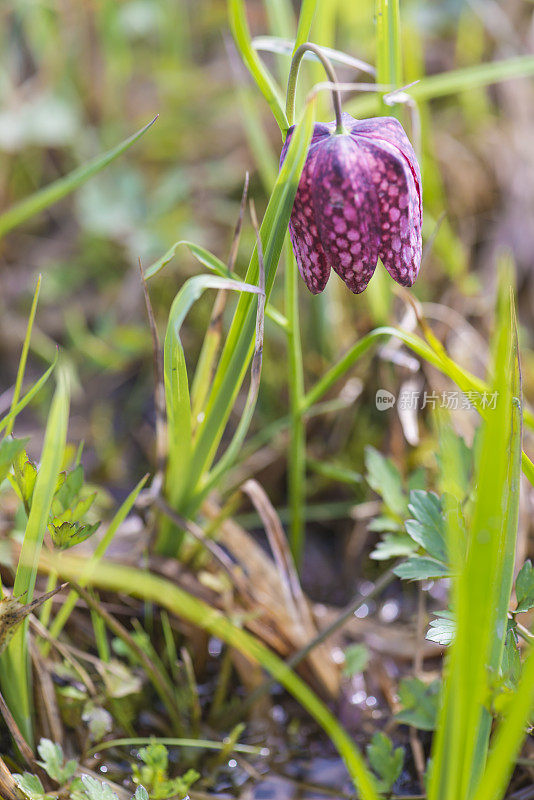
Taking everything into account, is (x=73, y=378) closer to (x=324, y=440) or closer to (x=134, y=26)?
(x=324, y=440)

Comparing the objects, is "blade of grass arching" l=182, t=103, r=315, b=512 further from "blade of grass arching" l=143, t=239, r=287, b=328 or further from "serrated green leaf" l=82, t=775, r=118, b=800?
"serrated green leaf" l=82, t=775, r=118, b=800

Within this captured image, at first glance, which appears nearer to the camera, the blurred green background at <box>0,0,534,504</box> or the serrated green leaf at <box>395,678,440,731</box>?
the serrated green leaf at <box>395,678,440,731</box>

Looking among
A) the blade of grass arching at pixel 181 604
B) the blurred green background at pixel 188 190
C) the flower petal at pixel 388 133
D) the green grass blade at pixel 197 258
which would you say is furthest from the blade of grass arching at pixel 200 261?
the blurred green background at pixel 188 190

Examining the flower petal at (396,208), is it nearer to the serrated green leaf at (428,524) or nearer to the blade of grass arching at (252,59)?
the blade of grass arching at (252,59)

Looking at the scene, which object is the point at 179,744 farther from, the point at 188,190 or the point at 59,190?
the point at 188,190

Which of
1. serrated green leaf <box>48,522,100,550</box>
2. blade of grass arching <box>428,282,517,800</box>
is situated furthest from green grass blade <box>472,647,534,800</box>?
serrated green leaf <box>48,522,100,550</box>

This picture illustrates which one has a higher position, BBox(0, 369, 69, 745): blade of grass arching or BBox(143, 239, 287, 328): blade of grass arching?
BBox(143, 239, 287, 328): blade of grass arching

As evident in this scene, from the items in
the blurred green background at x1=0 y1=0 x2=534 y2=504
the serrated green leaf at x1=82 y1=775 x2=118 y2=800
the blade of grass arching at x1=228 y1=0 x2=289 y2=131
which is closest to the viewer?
the serrated green leaf at x1=82 y1=775 x2=118 y2=800
